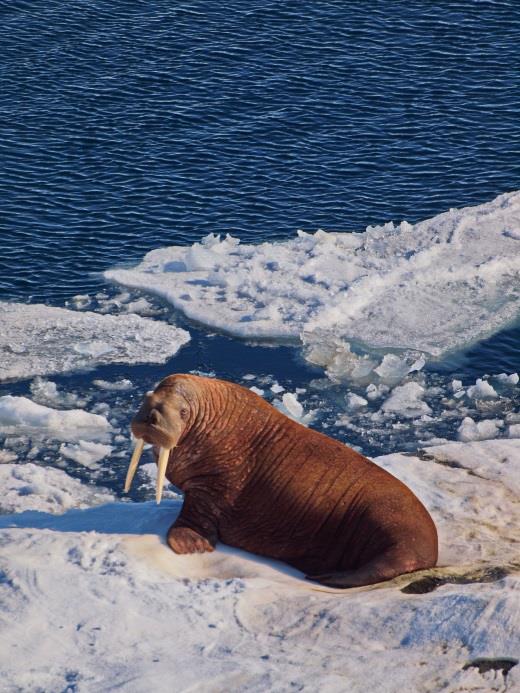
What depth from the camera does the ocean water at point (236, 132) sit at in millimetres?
20438

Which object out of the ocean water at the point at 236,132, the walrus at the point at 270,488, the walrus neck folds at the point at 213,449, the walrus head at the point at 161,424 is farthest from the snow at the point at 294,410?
the walrus head at the point at 161,424

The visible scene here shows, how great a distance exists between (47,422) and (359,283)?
18.6ft

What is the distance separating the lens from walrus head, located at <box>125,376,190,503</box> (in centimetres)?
986

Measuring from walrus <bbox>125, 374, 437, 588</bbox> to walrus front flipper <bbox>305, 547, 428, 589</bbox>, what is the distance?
20mm

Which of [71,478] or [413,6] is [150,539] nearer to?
[71,478]

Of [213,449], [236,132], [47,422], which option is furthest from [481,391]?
[236,132]

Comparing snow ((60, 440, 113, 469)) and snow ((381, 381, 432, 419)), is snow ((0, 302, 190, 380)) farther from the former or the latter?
snow ((381, 381, 432, 419))

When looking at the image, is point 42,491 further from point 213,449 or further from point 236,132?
point 236,132

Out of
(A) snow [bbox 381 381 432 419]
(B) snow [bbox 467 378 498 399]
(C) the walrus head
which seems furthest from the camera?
(B) snow [bbox 467 378 498 399]

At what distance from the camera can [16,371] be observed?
16.4 metres

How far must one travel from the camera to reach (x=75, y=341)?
56.4ft

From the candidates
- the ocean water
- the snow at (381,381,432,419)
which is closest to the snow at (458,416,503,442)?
the snow at (381,381,432,419)

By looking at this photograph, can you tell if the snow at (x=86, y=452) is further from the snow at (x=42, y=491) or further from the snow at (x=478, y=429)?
the snow at (x=478, y=429)

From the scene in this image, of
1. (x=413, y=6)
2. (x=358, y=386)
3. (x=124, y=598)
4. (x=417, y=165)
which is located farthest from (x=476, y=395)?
(x=413, y=6)
